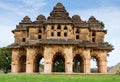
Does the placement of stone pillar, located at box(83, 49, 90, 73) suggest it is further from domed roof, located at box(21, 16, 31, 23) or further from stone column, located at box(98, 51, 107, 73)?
domed roof, located at box(21, 16, 31, 23)

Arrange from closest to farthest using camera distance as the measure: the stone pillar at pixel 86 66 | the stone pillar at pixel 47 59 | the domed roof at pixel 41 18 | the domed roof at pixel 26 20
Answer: the stone pillar at pixel 47 59 < the stone pillar at pixel 86 66 < the domed roof at pixel 41 18 < the domed roof at pixel 26 20

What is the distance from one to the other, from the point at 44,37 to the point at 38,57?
3185 mm

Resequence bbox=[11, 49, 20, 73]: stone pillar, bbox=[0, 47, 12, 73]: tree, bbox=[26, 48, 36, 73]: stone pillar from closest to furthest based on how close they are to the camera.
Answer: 1. bbox=[26, 48, 36, 73]: stone pillar
2. bbox=[11, 49, 20, 73]: stone pillar
3. bbox=[0, 47, 12, 73]: tree

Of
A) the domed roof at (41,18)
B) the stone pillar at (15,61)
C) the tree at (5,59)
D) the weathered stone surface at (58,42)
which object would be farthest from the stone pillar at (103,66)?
the tree at (5,59)

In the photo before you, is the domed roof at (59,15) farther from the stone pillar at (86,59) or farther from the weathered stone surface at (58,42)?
the stone pillar at (86,59)

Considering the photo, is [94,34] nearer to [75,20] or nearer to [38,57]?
[75,20]

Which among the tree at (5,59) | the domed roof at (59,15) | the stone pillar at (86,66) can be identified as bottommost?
the stone pillar at (86,66)

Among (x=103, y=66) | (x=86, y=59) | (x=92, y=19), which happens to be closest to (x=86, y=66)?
(x=86, y=59)

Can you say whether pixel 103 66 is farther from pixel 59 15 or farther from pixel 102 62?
pixel 59 15

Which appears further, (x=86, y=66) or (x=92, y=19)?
(x=92, y=19)

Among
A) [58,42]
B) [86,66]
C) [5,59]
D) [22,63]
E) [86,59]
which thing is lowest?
[86,66]

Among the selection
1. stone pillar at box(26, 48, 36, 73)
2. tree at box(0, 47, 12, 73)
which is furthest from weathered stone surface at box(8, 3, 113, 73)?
tree at box(0, 47, 12, 73)

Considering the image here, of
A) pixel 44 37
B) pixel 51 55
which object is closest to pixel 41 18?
pixel 44 37

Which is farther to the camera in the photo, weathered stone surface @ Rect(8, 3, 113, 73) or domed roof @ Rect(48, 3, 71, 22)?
domed roof @ Rect(48, 3, 71, 22)
